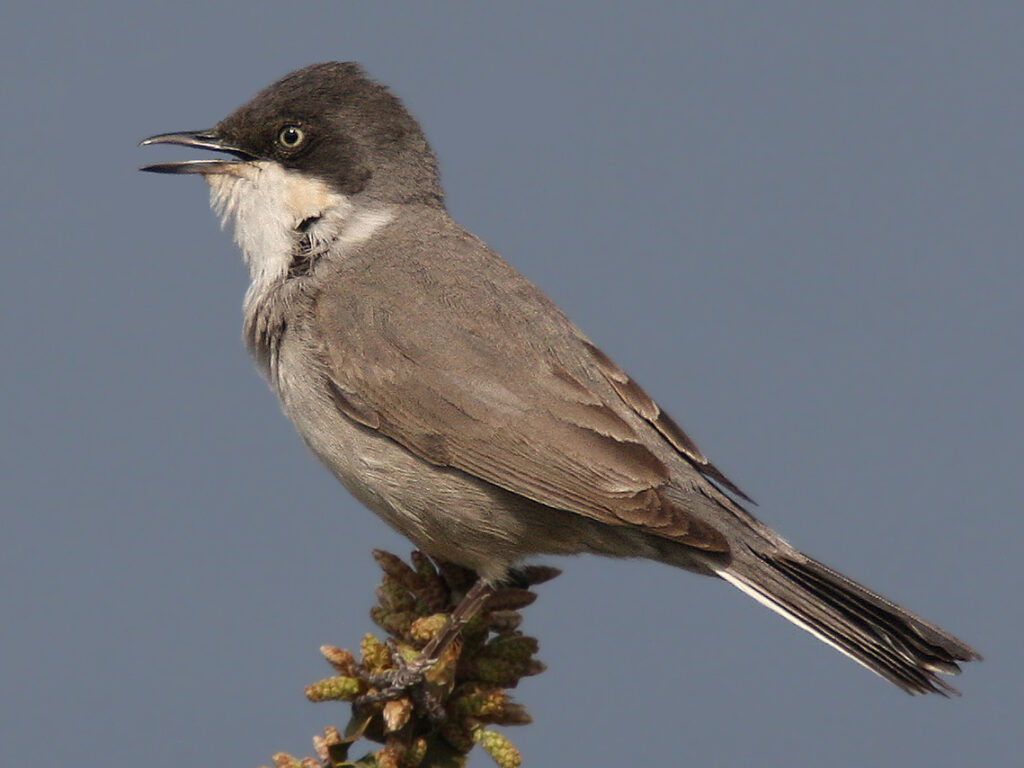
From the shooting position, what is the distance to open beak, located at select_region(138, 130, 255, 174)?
574cm

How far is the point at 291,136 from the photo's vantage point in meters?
5.91

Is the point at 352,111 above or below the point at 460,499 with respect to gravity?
above

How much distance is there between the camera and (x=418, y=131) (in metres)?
6.30

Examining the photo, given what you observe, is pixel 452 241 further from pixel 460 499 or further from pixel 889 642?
pixel 889 642

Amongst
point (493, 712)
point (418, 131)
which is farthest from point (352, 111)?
point (493, 712)

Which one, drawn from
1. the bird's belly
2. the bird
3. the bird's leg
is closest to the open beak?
the bird

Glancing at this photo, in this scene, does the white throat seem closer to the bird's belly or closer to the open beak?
the open beak

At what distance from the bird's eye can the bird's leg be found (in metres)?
2.55

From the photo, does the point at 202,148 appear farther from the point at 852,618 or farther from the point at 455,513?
the point at 852,618

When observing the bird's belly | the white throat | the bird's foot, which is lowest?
the bird's foot

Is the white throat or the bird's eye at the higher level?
the bird's eye

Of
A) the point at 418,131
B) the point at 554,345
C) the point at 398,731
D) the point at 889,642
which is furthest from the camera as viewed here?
the point at 418,131

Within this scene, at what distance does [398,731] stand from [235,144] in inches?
122

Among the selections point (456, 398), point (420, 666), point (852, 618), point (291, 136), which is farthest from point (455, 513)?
point (291, 136)
